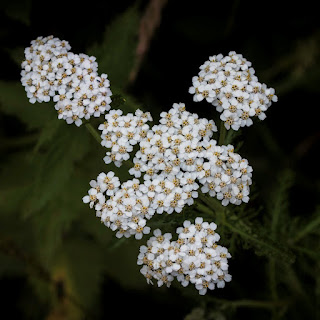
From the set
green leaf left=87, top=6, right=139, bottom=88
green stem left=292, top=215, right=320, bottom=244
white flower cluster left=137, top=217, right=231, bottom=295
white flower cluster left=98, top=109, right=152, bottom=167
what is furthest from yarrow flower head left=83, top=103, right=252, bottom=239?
green leaf left=87, top=6, right=139, bottom=88

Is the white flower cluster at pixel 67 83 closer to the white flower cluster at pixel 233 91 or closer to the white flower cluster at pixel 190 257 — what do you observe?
the white flower cluster at pixel 233 91

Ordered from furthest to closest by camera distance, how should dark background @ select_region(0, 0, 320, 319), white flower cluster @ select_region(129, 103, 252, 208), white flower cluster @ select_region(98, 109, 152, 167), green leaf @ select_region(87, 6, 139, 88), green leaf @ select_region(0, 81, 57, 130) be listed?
dark background @ select_region(0, 0, 320, 319) < green leaf @ select_region(0, 81, 57, 130) < green leaf @ select_region(87, 6, 139, 88) < white flower cluster @ select_region(98, 109, 152, 167) < white flower cluster @ select_region(129, 103, 252, 208)

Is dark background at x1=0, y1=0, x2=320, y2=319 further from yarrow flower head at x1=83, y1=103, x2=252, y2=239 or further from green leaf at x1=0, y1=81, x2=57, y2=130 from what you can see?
yarrow flower head at x1=83, y1=103, x2=252, y2=239

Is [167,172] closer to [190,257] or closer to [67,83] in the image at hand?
[190,257]

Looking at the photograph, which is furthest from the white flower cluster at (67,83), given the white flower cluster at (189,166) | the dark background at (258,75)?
the dark background at (258,75)

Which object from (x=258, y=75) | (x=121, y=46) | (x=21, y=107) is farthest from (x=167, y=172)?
(x=258, y=75)
